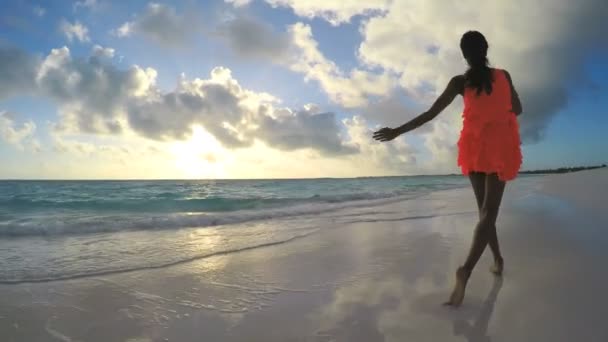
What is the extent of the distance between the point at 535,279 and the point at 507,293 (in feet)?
1.60

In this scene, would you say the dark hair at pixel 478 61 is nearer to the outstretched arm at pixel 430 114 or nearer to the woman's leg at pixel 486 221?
the outstretched arm at pixel 430 114

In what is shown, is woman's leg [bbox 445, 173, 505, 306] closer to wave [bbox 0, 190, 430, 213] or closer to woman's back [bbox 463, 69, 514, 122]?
woman's back [bbox 463, 69, 514, 122]

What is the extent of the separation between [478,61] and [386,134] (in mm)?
785

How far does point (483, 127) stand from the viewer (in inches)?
104

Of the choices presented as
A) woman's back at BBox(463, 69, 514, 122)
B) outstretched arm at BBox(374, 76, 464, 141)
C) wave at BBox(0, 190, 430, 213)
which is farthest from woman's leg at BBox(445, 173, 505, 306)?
wave at BBox(0, 190, 430, 213)

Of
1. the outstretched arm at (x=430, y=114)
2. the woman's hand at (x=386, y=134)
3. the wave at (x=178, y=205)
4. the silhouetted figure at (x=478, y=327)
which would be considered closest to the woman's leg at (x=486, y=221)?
the silhouetted figure at (x=478, y=327)

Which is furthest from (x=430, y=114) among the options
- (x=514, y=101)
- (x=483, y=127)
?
(x=514, y=101)

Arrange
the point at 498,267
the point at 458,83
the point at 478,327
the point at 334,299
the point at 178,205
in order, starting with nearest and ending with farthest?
the point at 478,327 < the point at 458,83 < the point at 334,299 < the point at 498,267 < the point at 178,205

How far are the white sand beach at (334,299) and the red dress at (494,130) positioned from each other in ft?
3.00

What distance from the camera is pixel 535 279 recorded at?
3012mm

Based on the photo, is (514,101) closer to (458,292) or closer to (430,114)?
(430,114)

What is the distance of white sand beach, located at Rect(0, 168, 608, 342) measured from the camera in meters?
2.17

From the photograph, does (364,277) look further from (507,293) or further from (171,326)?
(171,326)

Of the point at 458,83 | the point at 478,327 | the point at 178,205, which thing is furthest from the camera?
the point at 178,205
